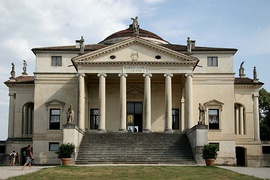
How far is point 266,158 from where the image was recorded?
58156 millimetres

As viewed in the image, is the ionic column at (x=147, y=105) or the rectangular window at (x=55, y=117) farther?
the rectangular window at (x=55, y=117)

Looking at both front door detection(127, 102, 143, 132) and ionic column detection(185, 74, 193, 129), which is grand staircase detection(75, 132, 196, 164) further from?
front door detection(127, 102, 143, 132)

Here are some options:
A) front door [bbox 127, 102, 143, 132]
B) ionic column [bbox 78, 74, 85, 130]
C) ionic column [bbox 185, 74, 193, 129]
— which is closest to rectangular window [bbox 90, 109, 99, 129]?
front door [bbox 127, 102, 143, 132]

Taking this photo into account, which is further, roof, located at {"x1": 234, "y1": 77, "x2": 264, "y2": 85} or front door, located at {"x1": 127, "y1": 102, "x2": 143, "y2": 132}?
roof, located at {"x1": 234, "y1": 77, "x2": 264, "y2": 85}

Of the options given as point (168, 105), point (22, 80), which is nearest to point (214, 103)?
point (168, 105)

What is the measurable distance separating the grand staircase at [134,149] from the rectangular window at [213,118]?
8421 millimetres

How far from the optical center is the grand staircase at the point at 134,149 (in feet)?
137

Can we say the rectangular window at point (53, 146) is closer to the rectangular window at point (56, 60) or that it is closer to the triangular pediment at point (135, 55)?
the rectangular window at point (56, 60)

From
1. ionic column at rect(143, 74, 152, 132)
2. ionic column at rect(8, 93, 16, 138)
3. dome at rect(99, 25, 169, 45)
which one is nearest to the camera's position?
ionic column at rect(143, 74, 152, 132)

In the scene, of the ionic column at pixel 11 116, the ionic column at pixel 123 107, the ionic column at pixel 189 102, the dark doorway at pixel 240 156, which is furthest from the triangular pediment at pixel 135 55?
the dark doorway at pixel 240 156

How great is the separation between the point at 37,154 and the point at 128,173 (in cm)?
2693

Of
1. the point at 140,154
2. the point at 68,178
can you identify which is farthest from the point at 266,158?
the point at 68,178

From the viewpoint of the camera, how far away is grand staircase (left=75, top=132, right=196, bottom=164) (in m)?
41.9

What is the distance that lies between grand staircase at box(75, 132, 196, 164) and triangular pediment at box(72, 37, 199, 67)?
8060 mm
